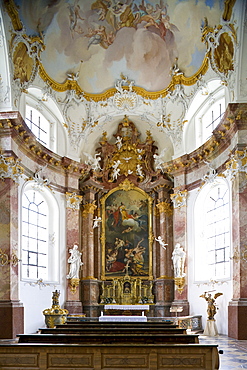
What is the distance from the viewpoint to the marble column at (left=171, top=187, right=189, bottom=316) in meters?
22.6

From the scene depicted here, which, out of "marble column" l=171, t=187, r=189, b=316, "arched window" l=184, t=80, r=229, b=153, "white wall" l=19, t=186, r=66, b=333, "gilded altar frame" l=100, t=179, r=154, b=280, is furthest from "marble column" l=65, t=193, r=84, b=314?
"arched window" l=184, t=80, r=229, b=153

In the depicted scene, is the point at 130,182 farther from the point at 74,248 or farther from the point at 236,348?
the point at 236,348

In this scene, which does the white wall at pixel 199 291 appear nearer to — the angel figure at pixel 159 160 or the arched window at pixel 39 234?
the angel figure at pixel 159 160

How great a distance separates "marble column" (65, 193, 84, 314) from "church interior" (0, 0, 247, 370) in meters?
0.05

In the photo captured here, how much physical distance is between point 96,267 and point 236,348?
35.3 ft

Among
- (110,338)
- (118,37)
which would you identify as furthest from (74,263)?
(110,338)

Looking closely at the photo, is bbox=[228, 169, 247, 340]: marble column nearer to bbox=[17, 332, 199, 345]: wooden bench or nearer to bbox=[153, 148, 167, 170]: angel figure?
bbox=[153, 148, 167, 170]: angel figure

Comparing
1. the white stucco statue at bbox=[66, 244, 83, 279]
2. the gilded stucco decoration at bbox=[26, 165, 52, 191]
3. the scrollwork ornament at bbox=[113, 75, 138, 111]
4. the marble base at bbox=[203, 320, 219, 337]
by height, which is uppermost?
the scrollwork ornament at bbox=[113, 75, 138, 111]

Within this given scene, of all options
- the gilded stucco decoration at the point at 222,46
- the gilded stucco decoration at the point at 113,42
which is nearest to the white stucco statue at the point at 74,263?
the gilded stucco decoration at the point at 113,42

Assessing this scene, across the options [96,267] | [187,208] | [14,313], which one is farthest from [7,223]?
[187,208]

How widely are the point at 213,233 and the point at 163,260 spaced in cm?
299

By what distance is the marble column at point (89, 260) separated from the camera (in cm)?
2327

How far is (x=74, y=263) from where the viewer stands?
901 inches

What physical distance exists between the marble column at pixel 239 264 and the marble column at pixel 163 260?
5523 millimetres
